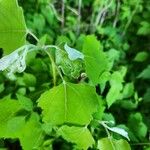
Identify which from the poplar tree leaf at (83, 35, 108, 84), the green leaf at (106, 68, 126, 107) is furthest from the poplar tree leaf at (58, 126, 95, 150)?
the green leaf at (106, 68, 126, 107)

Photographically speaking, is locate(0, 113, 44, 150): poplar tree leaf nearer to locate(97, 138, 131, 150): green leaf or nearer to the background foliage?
the background foliage

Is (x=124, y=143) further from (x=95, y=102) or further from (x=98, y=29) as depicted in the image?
(x=98, y=29)

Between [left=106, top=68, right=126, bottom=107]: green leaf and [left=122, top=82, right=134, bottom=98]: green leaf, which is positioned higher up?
[left=106, top=68, right=126, bottom=107]: green leaf

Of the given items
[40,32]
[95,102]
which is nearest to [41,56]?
[40,32]

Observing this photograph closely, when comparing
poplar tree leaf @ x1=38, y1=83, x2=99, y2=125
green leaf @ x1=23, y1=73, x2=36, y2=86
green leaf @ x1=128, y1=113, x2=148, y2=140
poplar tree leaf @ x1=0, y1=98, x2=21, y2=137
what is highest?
poplar tree leaf @ x1=38, y1=83, x2=99, y2=125

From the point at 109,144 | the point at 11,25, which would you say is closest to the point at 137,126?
the point at 109,144

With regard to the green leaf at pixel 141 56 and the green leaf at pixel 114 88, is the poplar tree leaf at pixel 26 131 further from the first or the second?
the green leaf at pixel 141 56

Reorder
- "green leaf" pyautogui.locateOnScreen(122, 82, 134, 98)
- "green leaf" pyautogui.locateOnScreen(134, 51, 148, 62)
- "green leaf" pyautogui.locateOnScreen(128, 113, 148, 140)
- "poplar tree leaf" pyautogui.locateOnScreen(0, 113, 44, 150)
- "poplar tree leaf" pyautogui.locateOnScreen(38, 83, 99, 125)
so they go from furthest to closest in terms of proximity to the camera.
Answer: "green leaf" pyautogui.locateOnScreen(134, 51, 148, 62), "green leaf" pyautogui.locateOnScreen(122, 82, 134, 98), "green leaf" pyautogui.locateOnScreen(128, 113, 148, 140), "poplar tree leaf" pyautogui.locateOnScreen(0, 113, 44, 150), "poplar tree leaf" pyautogui.locateOnScreen(38, 83, 99, 125)

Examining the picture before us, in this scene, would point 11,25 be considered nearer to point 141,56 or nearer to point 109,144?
point 109,144

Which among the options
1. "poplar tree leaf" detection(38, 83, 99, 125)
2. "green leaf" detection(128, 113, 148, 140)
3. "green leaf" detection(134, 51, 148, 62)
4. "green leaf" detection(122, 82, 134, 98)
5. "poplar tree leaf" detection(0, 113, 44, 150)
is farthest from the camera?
"green leaf" detection(134, 51, 148, 62)

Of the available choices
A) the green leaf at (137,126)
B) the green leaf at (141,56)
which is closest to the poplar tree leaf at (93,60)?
the green leaf at (137,126)
